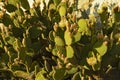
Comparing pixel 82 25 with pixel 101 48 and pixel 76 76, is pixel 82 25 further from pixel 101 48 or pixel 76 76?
pixel 76 76

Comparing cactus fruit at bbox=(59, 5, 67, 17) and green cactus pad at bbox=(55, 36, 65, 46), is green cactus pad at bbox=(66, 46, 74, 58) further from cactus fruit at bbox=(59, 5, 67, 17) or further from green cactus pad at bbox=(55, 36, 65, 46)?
cactus fruit at bbox=(59, 5, 67, 17)

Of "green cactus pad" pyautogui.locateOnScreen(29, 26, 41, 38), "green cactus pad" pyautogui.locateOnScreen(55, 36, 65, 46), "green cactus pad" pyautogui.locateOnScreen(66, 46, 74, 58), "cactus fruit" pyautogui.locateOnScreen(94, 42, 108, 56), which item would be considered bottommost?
"cactus fruit" pyautogui.locateOnScreen(94, 42, 108, 56)

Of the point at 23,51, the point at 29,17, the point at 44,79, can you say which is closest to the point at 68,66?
the point at 44,79

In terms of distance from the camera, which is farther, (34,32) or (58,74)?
(34,32)

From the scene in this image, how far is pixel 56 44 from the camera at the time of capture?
2938 mm

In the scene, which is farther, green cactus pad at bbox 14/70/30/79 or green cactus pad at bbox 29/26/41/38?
green cactus pad at bbox 29/26/41/38

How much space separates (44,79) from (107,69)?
2.12ft

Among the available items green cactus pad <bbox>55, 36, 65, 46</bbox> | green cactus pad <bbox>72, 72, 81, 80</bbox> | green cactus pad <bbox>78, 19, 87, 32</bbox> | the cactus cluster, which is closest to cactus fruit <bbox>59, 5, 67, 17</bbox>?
the cactus cluster

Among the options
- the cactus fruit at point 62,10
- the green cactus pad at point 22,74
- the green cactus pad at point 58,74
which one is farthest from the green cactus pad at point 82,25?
the green cactus pad at point 22,74

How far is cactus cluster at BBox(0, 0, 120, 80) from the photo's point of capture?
9.44 ft

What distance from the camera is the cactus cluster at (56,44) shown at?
113 inches

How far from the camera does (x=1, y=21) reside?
337 centimetres

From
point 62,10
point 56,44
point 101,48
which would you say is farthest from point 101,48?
point 62,10

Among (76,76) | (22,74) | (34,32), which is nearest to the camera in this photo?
(76,76)
